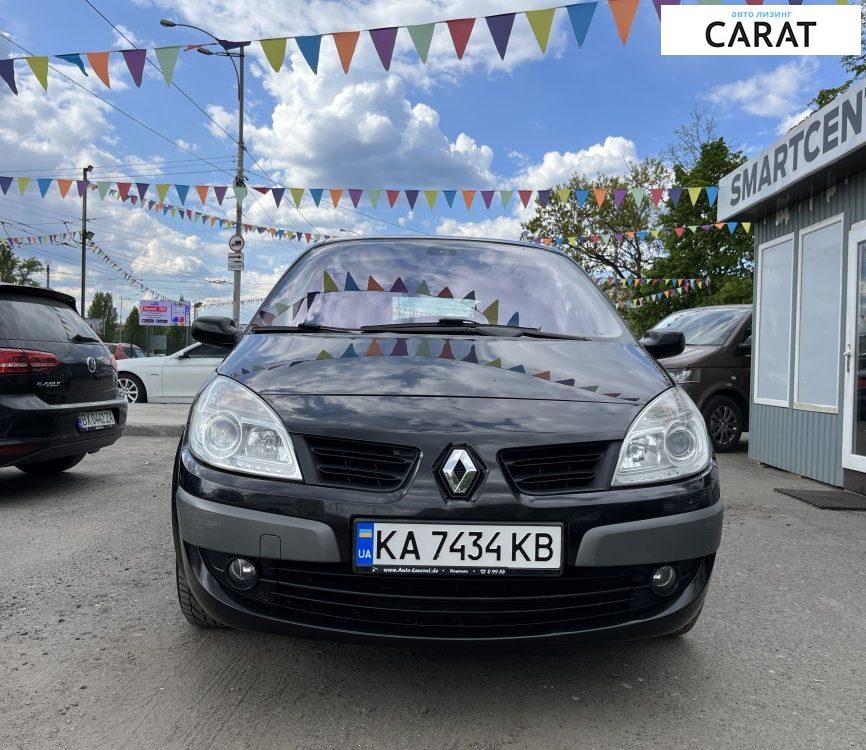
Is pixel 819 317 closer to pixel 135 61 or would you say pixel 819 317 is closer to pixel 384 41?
pixel 384 41

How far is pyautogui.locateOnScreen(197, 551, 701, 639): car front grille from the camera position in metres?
1.95

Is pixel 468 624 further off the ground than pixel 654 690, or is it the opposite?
pixel 468 624

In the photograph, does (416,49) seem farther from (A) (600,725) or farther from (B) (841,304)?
(A) (600,725)

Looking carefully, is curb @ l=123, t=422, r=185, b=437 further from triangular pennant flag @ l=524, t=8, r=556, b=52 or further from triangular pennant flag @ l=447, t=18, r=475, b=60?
triangular pennant flag @ l=524, t=8, r=556, b=52

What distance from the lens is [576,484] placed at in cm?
203

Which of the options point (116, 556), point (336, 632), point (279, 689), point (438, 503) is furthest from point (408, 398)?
point (116, 556)

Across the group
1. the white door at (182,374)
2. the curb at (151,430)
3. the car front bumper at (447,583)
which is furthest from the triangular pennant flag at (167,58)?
the car front bumper at (447,583)

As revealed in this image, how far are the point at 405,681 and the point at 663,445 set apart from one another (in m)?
1.09

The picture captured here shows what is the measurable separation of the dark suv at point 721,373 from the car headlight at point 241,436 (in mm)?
6859

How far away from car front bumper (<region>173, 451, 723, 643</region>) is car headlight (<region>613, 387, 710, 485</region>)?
67 mm

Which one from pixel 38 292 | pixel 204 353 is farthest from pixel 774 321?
pixel 204 353

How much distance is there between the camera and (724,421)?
341 inches

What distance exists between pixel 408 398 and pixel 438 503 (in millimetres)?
378

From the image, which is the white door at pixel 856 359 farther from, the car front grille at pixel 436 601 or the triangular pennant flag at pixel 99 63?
the triangular pennant flag at pixel 99 63
